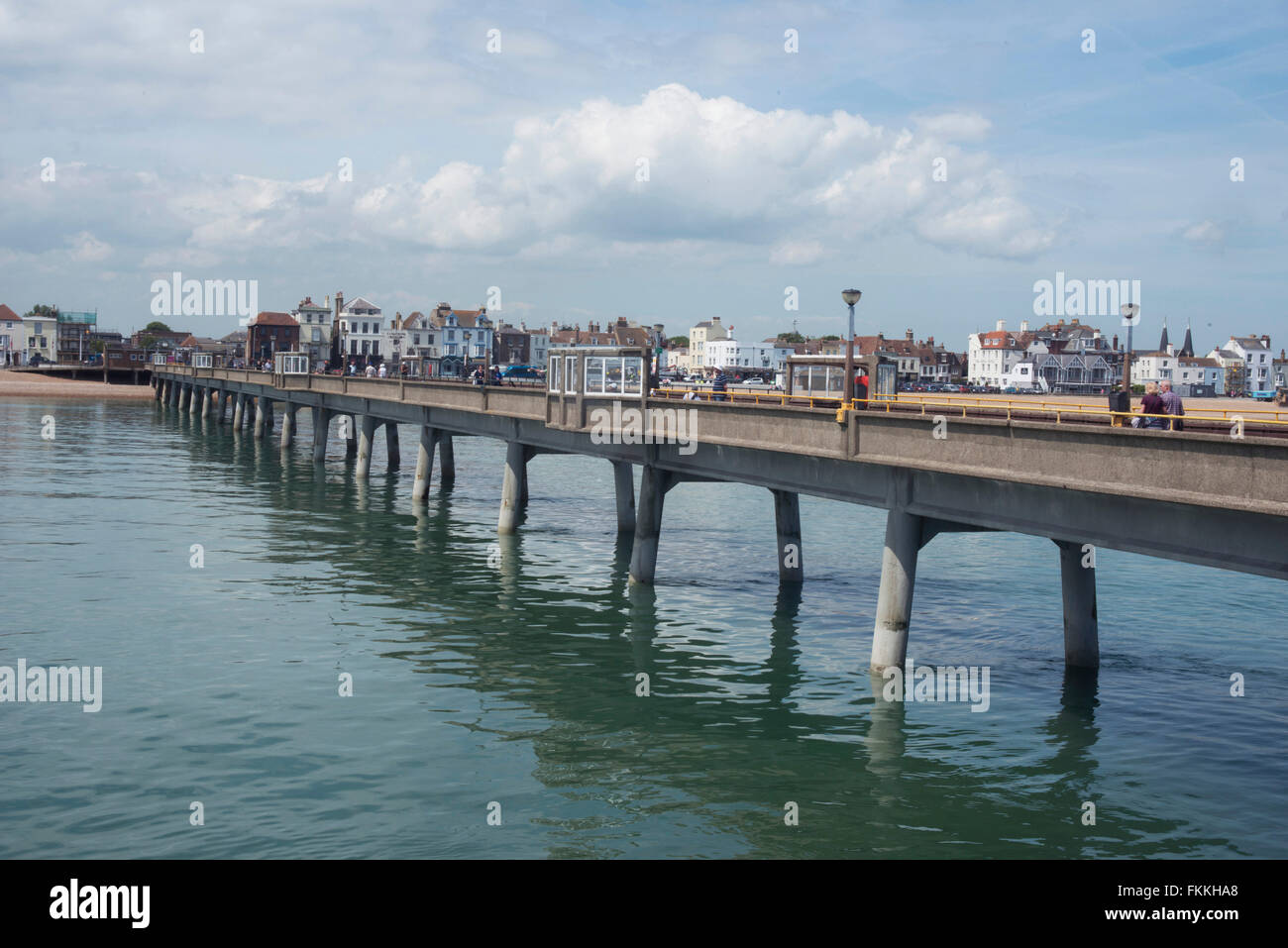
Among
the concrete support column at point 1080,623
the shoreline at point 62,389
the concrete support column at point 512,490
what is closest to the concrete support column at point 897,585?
the concrete support column at point 1080,623

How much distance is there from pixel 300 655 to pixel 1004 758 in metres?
15.5

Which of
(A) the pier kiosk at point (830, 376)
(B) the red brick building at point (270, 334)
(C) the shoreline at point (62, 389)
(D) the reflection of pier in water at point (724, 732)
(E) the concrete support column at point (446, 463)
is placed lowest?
(D) the reflection of pier in water at point (724, 732)

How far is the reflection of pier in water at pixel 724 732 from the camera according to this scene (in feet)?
56.1

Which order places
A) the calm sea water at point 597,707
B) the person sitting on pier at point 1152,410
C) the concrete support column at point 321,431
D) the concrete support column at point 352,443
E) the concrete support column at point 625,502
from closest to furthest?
1. the calm sea water at point 597,707
2. the person sitting on pier at point 1152,410
3. the concrete support column at point 625,502
4. the concrete support column at point 321,431
5. the concrete support column at point 352,443

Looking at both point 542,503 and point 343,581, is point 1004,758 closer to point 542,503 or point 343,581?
point 343,581

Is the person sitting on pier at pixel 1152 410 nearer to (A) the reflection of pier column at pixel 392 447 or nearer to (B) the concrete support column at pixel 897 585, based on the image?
(B) the concrete support column at pixel 897 585

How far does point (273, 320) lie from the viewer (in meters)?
194

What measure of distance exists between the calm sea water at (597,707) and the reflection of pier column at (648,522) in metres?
1.32

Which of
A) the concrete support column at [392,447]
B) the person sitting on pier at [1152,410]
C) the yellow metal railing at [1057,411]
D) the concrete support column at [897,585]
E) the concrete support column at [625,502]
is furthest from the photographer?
the concrete support column at [392,447]

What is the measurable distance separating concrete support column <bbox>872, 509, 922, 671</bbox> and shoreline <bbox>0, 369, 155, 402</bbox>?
14620 cm

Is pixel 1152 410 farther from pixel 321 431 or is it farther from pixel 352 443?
pixel 352 443

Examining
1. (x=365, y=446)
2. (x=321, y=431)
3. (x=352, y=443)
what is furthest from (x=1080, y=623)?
(x=352, y=443)

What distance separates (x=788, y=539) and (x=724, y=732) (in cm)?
1618
